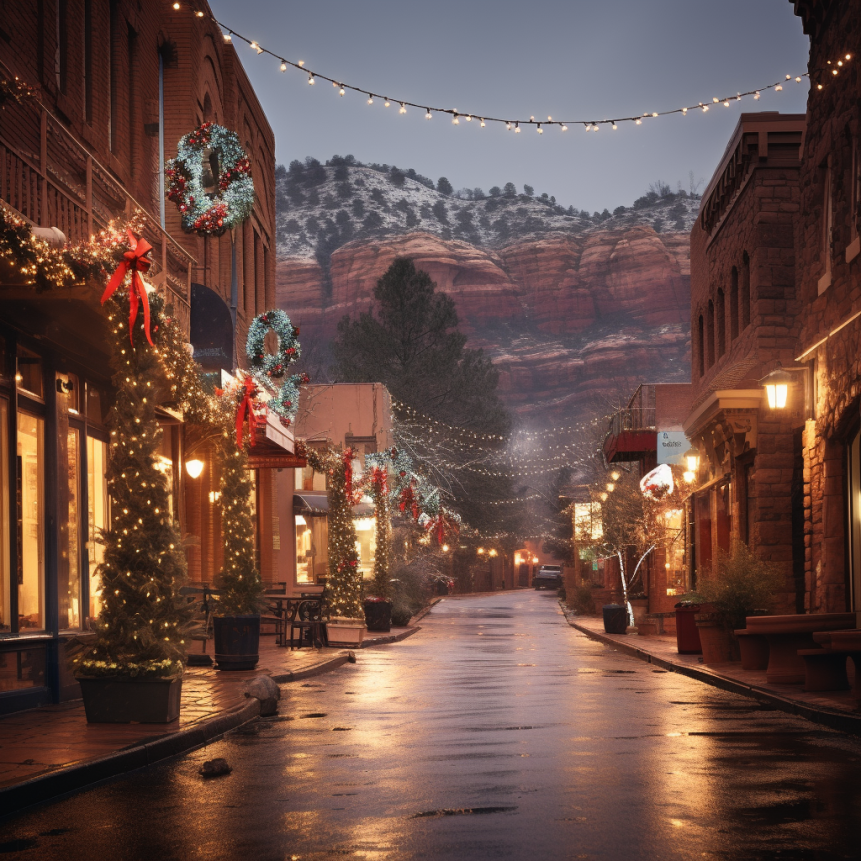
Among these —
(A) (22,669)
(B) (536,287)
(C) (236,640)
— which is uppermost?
(B) (536,287)

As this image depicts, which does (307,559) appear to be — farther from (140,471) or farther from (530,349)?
(530,349)

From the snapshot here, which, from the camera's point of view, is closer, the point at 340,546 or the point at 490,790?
the point at 490,790

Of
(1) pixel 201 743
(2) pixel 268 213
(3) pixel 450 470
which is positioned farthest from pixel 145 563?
(3) pixel 450 470

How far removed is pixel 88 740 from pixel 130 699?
114cm

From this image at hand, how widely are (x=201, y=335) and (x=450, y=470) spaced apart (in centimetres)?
4760

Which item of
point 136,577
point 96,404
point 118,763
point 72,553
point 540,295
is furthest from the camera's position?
point 540,295

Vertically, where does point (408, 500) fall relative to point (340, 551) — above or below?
above

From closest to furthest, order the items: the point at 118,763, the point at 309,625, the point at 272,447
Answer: the point at 118,763
the point at 309,625
the point at 272,447

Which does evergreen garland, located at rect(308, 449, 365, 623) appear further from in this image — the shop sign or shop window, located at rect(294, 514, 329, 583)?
the shop sign

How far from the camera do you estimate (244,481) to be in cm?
1925

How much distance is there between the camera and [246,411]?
18.9 meters

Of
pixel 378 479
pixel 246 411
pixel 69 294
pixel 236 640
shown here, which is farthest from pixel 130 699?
pixel 378 479

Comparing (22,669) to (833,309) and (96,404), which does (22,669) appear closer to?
(96,404)

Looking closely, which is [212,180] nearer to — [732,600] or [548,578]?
[732,600]
